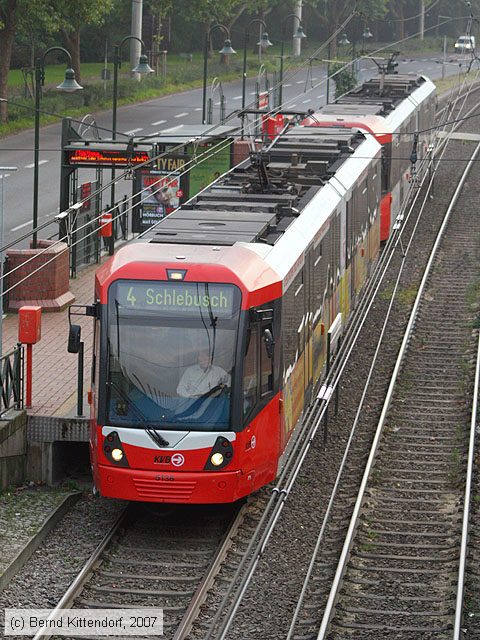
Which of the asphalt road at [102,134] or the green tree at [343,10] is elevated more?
the green tree at [343,10]

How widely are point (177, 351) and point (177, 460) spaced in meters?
1.11

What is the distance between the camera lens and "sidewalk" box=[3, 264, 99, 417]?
17.6m

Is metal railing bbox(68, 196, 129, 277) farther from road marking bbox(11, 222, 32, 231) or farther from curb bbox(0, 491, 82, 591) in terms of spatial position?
curb bbox(0, 491, 82, 591)

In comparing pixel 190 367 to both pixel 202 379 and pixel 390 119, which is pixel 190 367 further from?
pixel 390 119

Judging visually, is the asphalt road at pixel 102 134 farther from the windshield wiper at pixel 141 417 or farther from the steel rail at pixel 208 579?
the windshield wiper at pixel 141 417

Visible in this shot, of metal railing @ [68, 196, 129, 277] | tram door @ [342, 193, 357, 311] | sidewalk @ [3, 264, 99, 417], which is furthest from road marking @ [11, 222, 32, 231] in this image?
tram door @ [342, 193, 357, 311]

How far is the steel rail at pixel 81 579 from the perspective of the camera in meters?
12.1

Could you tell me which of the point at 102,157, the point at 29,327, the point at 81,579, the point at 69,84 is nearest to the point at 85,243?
the point at 102,157

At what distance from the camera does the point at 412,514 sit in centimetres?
1609

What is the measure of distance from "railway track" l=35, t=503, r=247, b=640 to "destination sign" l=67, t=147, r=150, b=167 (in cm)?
1206

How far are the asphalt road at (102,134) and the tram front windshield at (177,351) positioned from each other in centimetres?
1671

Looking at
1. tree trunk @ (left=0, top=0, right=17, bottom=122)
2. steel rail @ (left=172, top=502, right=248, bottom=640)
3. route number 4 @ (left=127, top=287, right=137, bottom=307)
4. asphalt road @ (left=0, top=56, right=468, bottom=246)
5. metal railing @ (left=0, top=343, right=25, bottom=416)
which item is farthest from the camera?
tree trunk @ (left=0, top=0, right=17, bottom=122)

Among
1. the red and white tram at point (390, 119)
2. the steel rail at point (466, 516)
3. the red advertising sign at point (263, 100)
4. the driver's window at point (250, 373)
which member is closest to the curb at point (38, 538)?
the driver's window at point (250, 373)

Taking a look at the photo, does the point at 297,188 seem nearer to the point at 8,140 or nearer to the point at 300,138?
the point at 300,138
